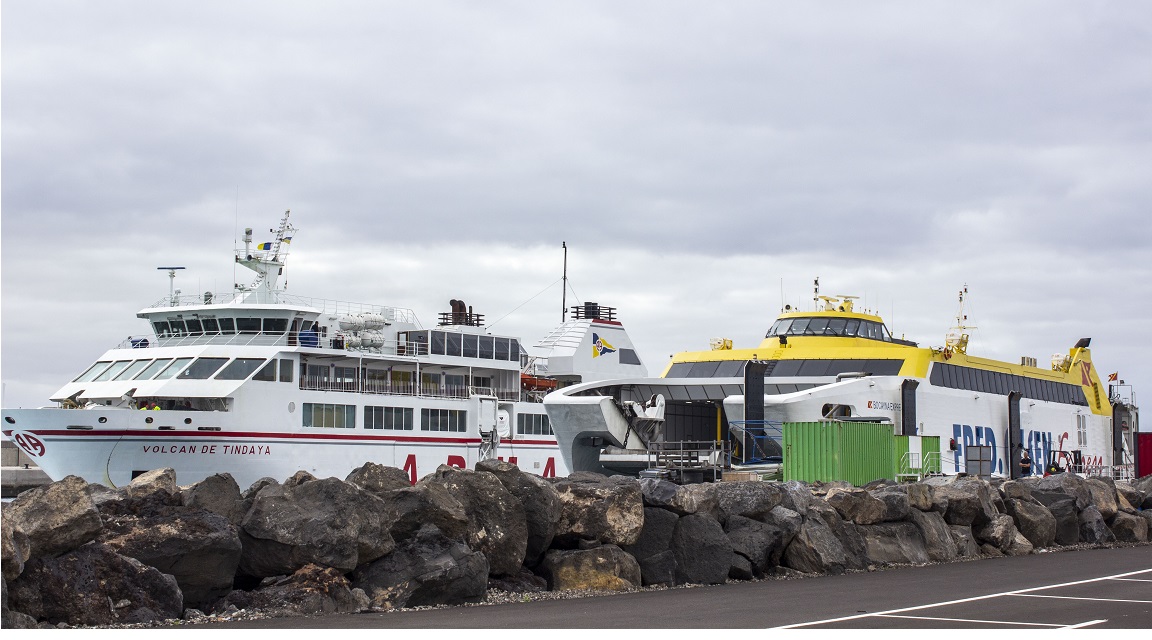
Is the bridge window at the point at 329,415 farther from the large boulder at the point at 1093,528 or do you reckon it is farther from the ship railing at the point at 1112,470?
the large boulder at the point at 1093,528

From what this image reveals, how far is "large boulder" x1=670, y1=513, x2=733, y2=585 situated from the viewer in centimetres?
1300

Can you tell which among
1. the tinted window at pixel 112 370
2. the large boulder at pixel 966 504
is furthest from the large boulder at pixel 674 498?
the tinted window at pixel 112 370

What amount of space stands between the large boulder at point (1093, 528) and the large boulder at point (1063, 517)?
300 mm

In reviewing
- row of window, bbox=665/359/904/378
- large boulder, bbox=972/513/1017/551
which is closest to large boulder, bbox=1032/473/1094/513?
large boulder, bbox=972/513/1017/551

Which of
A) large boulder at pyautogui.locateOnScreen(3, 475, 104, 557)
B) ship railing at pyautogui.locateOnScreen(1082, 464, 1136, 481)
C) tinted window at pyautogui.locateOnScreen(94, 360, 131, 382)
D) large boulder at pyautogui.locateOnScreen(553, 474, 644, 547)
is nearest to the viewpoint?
large boulder at pyautogui.locateOnScreen(3, 475, 104, 557)

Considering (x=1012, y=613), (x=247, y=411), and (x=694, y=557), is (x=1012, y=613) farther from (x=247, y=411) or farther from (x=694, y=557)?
(x=247, y=411)

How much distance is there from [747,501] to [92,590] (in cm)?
786

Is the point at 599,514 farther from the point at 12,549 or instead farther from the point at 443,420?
the point at 443,420

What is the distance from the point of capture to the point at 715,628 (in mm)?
9148

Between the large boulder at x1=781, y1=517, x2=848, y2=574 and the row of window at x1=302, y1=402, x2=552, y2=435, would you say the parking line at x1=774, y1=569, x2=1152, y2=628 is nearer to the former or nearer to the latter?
the large boulder at x1=781, y1=517, x2=848, y2=574

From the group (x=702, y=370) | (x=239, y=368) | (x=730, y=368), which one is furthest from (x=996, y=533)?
(x=239, y=368)

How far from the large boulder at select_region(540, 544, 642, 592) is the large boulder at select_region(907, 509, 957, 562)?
5.66 metres

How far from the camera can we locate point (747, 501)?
562 inches

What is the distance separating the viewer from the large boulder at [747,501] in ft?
46.7
